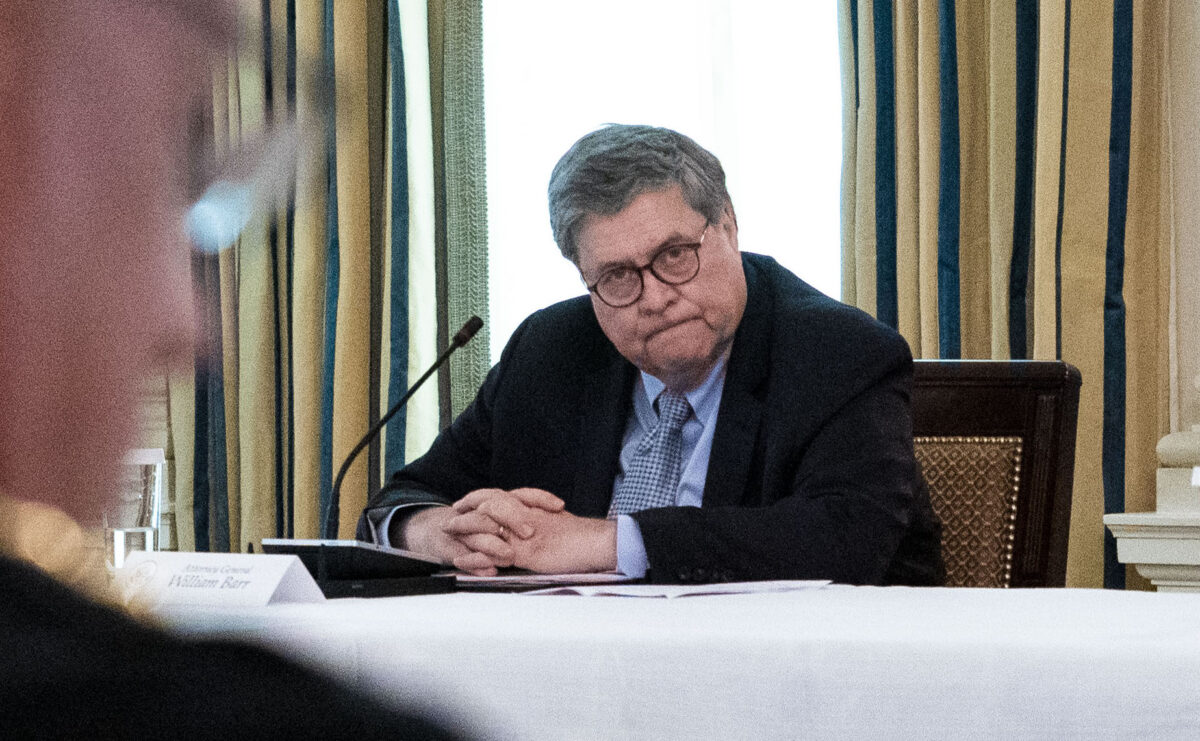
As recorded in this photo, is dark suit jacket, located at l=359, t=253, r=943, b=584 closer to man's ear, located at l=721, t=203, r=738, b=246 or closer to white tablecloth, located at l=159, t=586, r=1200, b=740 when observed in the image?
man's ear, located at l=721, t=203, r=738, b=246

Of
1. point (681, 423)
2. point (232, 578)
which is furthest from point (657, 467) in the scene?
point (232, 578)

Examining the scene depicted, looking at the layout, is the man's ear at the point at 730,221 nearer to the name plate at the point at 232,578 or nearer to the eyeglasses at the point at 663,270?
the eyeglasses at the point at 663,270

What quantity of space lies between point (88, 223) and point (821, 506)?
145cm

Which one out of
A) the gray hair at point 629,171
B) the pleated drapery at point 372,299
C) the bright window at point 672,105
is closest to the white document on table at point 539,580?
the gray hair at point 629,171

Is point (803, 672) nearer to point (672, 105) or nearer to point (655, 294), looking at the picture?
point (655, 294)

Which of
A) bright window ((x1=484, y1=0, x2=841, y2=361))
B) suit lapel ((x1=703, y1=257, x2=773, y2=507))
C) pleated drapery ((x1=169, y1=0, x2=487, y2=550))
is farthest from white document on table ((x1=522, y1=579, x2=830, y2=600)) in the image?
pleated drapery ((x1=169, y1=0, x2=487, y2=550))

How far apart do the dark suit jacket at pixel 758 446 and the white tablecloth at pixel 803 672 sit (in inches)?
22.1

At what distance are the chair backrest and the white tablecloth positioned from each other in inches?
39.6

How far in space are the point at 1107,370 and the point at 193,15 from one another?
2.74 metres

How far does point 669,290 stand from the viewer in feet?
6.26

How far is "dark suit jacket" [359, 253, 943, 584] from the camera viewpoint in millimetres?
1571

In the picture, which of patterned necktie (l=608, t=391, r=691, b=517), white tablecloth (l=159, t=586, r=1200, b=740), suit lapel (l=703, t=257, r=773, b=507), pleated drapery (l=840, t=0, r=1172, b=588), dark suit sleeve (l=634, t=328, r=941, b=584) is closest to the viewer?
white tablecloth (l=159, t=586, r=1200, b=740)

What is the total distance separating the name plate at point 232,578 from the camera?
116 cm

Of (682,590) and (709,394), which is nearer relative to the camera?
(682,590)
